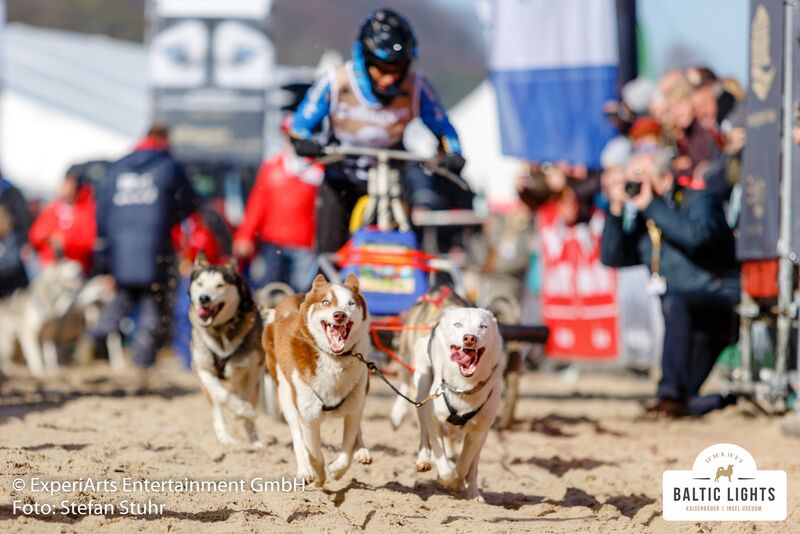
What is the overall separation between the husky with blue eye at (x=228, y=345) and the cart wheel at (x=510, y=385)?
72.0 inches

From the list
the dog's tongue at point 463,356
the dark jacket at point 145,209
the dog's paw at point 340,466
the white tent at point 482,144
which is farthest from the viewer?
the white tent at point 482,144

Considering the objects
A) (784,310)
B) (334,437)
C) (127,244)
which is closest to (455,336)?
(334,437)

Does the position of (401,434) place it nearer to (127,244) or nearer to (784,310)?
(784,310)

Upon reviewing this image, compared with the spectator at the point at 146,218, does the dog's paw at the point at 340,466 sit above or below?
below

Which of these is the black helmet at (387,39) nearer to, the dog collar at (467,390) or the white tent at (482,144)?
the dog collar at (467,390)

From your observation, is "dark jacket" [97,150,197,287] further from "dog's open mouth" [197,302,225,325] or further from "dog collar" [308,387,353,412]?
"dog collar" [308,387,353,412]

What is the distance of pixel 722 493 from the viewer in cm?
528

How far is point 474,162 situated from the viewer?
2042 centimetres

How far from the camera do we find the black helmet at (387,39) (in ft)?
24.6

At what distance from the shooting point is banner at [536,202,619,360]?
1295 centimetres

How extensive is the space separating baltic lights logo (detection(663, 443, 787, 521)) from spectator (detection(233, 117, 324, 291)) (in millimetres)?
7315

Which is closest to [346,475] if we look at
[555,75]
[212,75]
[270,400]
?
[270,400]

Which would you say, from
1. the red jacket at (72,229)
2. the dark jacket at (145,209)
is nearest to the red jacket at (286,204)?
the dark jacket at (145,209)

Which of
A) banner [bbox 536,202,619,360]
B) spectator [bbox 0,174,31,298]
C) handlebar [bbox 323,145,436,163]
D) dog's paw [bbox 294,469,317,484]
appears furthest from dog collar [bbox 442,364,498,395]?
spectator [bbox 0,174,31,298]
